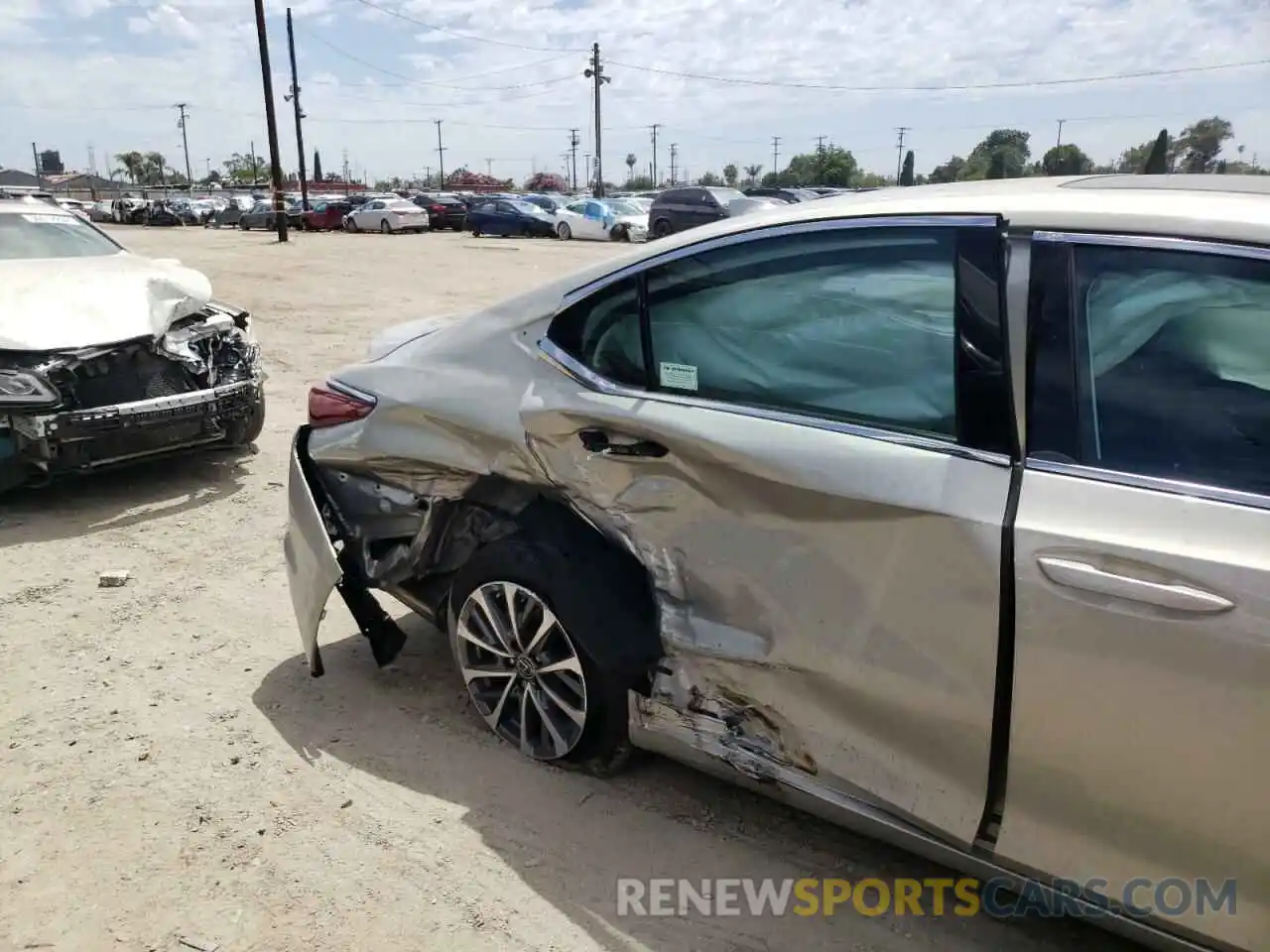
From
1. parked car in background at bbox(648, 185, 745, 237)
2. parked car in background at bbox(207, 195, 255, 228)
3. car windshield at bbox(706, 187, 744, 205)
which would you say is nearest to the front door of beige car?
parked car in background at bbox(648, 185, 745, 237)

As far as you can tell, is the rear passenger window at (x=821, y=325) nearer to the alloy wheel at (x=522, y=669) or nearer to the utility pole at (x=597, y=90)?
the alloy wheel at (x=522, y=669)

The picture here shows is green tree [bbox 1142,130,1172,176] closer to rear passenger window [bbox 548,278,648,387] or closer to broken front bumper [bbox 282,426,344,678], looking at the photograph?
rear passenger window [bbox 548,278,648,387]

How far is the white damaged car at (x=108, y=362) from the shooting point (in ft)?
16.8

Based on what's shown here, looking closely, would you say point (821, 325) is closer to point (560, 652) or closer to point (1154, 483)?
point (1154, 483)

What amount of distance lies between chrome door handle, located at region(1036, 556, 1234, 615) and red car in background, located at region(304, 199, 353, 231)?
39554 millimetres

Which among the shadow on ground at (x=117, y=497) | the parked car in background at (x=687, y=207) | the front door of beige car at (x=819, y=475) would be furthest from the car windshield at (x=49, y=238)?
the parked car in background at (x=687, y=207)

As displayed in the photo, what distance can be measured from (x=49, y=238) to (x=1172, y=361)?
23.3 feet

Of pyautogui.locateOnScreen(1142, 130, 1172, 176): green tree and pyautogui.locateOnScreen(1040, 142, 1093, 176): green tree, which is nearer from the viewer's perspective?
pyautogui.locateOnScreen(1142, 130, 1172, 176): green tree

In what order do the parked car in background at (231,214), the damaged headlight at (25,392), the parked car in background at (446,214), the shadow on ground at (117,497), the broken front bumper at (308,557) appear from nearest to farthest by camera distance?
the broken front bumper at (308,557), the damaged headlight at (25,392), the shadow on ground at (117,497), the parked car in background at (446,214), the parked car in background at (231,214)

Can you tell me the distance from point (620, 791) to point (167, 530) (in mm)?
3471

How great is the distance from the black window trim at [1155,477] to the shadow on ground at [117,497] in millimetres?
5062

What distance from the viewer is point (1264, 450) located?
1.85m

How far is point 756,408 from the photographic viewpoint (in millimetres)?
2525

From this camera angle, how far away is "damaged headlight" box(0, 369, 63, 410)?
5.04 m
